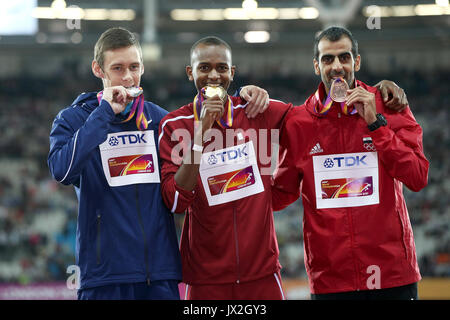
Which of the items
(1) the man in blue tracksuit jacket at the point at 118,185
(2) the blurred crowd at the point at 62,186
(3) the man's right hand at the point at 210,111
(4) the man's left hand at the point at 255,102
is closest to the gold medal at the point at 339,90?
(4) the man's left hand at the point at 255,102

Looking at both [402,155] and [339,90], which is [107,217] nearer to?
[339,90]

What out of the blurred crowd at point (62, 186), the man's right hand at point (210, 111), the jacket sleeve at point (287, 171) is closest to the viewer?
the man's right hand at point (210, 111)

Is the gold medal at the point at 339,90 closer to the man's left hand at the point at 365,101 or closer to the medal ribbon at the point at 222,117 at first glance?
the man's left hand at the point at 365,101

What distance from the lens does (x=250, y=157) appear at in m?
3.00

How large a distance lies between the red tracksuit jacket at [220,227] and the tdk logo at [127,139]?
12cm

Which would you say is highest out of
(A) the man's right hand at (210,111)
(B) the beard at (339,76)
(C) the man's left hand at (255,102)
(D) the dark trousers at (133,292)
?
(B) the beard at (339,76)

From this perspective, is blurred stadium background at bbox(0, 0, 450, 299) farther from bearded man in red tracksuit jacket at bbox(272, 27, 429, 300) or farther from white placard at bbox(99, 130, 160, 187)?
white placard at bbox(99, 130, 160, 187)

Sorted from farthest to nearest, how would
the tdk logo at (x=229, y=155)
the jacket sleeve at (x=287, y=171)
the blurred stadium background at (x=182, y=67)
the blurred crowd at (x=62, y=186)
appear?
the blurred stadium background at (x=182, y=67) < the blurred crowd at (x=62, y=186) < the jacket sleeve at (x=287, y=171) < the tdk logo at (x=229, y=155)

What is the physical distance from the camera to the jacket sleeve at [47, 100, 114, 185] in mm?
2791

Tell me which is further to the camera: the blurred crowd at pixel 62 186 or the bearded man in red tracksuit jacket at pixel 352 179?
the blurred crowd at pixel 62 186

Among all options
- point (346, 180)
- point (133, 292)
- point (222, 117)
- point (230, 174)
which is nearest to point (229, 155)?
point (230, 174)

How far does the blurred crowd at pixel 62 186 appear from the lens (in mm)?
13289

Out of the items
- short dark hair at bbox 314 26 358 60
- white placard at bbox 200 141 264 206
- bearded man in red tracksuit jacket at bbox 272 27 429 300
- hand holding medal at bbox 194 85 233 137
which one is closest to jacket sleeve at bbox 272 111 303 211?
bearded man in red tracksuit jacket at bbox 272 27 429 300

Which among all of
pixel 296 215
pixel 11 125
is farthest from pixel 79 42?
pixel 296 215
